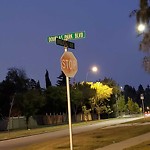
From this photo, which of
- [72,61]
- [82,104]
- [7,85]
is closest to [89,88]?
[82,104]

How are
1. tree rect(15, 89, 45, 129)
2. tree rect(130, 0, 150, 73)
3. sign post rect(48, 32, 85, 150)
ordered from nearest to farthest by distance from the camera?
sign post rect(48, 32, 85, 150) < tree rect(130, 0, 150, 73) < tree rect(15, 89, 45, 129)

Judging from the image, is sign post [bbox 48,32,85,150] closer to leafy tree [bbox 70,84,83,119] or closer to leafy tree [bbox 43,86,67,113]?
leafy tree [bbox 70,84,83,119]

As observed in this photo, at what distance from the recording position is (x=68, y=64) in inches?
487

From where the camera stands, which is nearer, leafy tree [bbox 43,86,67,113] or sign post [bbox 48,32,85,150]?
sign post [bbox 48,32,85,150]

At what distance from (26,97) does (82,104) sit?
72.7 feet

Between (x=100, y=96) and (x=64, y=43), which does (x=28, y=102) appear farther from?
(x=64, y=43)

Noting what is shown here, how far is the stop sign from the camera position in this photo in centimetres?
1224

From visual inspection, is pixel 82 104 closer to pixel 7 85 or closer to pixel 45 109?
pixel 45 109

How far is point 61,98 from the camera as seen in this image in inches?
3145

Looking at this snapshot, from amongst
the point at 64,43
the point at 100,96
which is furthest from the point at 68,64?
the point at 100,96

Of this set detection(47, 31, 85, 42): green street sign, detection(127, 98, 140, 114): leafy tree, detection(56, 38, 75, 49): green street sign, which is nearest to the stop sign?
detection(56, 38, 75, 49): green street sign

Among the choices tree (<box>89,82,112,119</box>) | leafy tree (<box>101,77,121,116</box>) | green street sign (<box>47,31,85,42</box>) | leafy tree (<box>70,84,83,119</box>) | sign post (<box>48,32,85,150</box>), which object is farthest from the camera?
leafy tree (<box>101,77,121,116</box>)

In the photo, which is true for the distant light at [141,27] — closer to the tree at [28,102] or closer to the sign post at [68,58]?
the sign post at [68,58]

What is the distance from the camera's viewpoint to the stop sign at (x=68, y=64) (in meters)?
12.2
